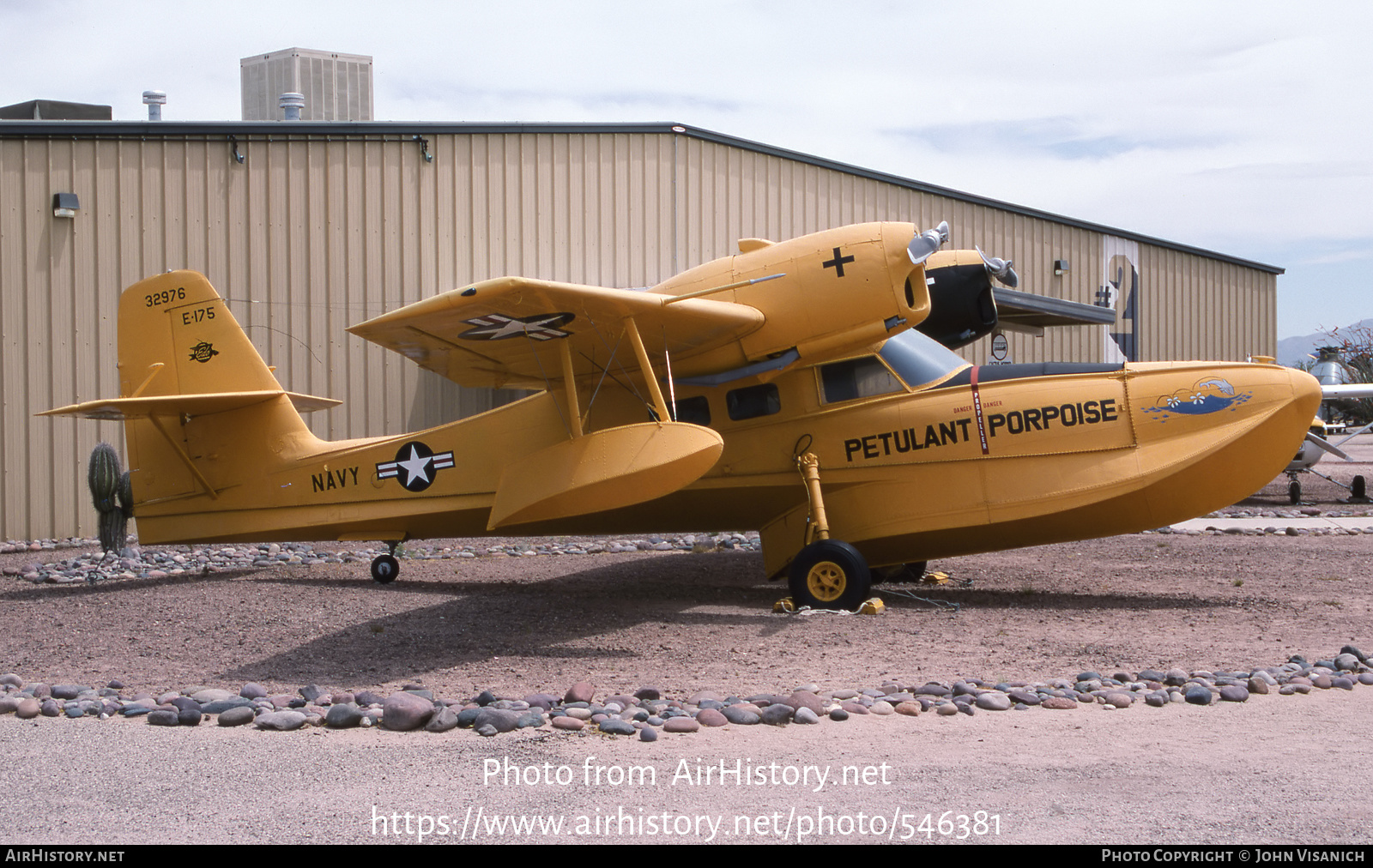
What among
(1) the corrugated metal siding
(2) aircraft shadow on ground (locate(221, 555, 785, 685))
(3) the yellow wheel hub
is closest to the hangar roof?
(1) the corrugated metal siding

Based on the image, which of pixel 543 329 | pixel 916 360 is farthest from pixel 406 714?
pixel 916 360

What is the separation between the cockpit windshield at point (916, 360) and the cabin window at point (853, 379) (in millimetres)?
117

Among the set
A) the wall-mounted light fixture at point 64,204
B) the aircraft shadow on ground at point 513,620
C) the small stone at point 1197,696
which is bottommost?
the aircraft shadow on ground at point 513,620

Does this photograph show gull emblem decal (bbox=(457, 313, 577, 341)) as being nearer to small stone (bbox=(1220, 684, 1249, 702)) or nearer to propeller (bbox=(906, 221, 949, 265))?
propeller (bbox=(906, 221, 949, 265))

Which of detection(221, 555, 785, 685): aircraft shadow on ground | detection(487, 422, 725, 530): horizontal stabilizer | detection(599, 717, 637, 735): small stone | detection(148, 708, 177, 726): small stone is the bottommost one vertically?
detection(221, 555, 785, 685): aircraft shadow on ground

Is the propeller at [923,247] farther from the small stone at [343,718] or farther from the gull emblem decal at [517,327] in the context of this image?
the small stone at [343,718]

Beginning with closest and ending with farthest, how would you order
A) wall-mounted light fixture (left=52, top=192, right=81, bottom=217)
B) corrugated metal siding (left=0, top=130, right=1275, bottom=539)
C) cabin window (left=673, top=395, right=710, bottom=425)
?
1. cabin window (left=673, top=395, right=710, bottom=425)
2. wall-mounted light fixture (left=52, top=192, right=81, bottom=217)
3. corrugated metal siding (left=0, top=130, right=1275, bottom=539)

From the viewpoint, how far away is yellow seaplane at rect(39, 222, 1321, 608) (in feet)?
25.8

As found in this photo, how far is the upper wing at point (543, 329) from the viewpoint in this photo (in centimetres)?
718

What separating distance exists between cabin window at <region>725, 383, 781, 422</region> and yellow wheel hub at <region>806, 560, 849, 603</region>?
1543 mm

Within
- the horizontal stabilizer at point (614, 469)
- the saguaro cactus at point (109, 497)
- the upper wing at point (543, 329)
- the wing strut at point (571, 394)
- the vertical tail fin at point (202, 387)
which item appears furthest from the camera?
the saguaro cactus at point (109, 497)

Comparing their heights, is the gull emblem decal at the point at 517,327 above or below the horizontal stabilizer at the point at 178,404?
above

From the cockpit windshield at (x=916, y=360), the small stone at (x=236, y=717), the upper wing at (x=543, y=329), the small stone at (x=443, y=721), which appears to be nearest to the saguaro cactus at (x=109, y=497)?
the upper wing at (x=543, y=329)

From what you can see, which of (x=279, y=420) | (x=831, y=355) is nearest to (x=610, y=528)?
(x=831, y=355)
